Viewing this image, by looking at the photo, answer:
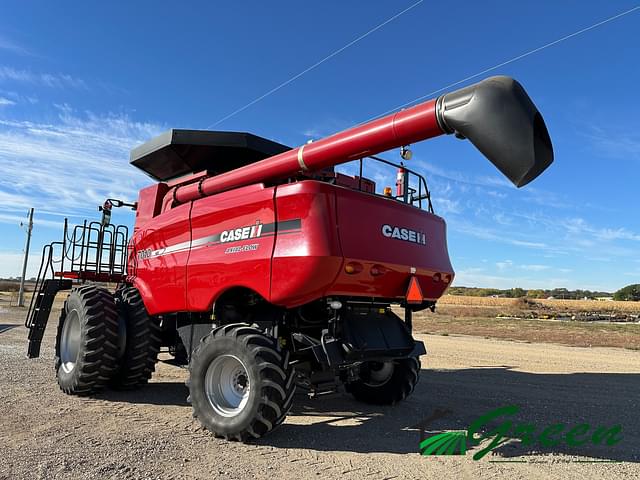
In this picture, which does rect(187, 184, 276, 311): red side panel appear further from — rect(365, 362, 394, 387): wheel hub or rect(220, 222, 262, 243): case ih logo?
rect(365, 362, 394, 387): wheel hub

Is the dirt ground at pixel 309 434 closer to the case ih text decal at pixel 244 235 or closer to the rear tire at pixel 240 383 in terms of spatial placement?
the rear tire at pixel 240 383

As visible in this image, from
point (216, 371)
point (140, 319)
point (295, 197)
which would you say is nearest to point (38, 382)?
point (140, 319)

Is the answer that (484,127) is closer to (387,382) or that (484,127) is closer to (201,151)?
(387,382)

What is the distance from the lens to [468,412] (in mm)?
6883

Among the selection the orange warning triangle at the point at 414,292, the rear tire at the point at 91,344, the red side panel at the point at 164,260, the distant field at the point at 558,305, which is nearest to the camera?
the orange warning triangle at the point at 414,292

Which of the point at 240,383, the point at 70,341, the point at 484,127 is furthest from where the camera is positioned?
the point at 70,341

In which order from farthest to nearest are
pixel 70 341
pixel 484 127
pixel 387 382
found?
pixel 70 341 → pixel 387 382 → pixel 484 127

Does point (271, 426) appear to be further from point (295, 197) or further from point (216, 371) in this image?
point (295, 197)

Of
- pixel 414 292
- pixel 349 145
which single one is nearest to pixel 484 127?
pixel 349 145

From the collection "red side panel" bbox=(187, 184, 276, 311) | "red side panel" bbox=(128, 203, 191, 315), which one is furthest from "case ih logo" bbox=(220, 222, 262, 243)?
"red side panel" bbox=(128, 203, 191, 315)

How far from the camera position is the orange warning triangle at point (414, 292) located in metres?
6.06

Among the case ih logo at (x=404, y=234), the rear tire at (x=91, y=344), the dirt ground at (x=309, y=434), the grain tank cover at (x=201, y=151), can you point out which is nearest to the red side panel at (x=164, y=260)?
the rear tire at (x=91, y=344)

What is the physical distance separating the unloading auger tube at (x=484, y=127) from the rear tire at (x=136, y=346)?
4132mm

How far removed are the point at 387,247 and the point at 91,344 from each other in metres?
4.23
